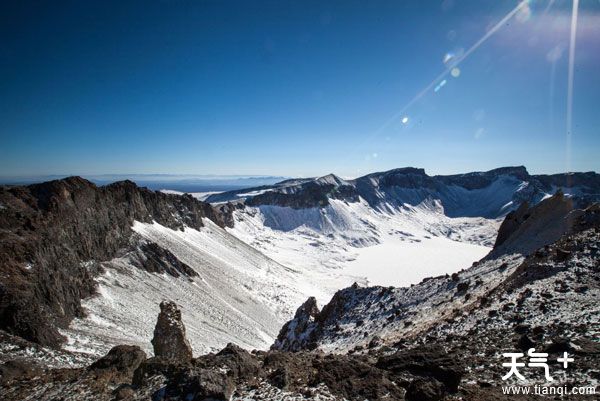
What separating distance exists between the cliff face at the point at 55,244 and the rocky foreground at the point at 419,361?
31.1ft

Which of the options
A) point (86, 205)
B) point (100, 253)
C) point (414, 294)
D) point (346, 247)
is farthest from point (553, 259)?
point (346, 247)

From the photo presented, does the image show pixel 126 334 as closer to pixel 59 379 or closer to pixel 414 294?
pixel 59 379

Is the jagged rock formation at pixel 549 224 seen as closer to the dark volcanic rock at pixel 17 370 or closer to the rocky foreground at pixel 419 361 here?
the rocky foreground at pixel 419 361

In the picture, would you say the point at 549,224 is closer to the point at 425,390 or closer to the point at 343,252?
the point at 425,390

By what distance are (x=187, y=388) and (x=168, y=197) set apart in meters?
98.2

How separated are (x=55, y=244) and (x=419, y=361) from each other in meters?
49.6

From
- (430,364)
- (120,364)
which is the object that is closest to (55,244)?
(120,364)

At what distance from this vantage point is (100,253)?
2175 inches

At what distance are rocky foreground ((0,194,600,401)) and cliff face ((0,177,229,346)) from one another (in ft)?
31.1

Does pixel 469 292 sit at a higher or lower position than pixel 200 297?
higher

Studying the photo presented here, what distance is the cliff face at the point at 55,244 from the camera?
23.2 meters

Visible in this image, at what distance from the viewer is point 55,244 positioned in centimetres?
4434

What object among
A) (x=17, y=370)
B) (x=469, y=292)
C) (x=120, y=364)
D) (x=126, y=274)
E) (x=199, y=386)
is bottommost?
(x=126, y=274)

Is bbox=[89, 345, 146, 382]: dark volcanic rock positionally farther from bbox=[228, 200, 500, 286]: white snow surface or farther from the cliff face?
bbox=[228, 200, 500, 286]: white snow surface
